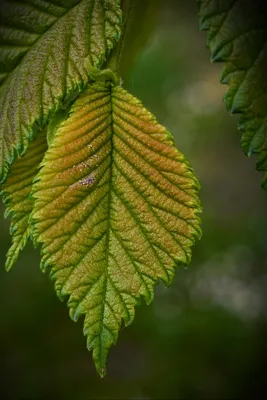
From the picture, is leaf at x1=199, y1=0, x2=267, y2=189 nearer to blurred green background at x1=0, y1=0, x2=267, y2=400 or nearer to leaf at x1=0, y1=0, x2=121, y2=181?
leaf at x1=0, y1=0, x2=121, y2=181

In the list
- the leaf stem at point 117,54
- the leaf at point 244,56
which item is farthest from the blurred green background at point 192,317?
the leaf at point 244,56

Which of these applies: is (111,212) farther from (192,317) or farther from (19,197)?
(192,317)

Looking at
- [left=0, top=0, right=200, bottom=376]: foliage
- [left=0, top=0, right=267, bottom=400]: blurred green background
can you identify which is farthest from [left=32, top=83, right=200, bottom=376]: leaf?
[left=0, top=0, right=267, bottom=400]: blurred green background

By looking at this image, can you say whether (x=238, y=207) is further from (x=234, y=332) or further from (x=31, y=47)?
(x=31, y=47)

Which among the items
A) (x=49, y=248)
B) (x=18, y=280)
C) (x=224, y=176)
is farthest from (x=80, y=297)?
(x=224, y=176)

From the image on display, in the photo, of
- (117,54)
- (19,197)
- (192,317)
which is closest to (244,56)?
(117,54)

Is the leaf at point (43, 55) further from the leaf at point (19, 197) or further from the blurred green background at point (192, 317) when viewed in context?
the blurred green background at point (192, 317)
